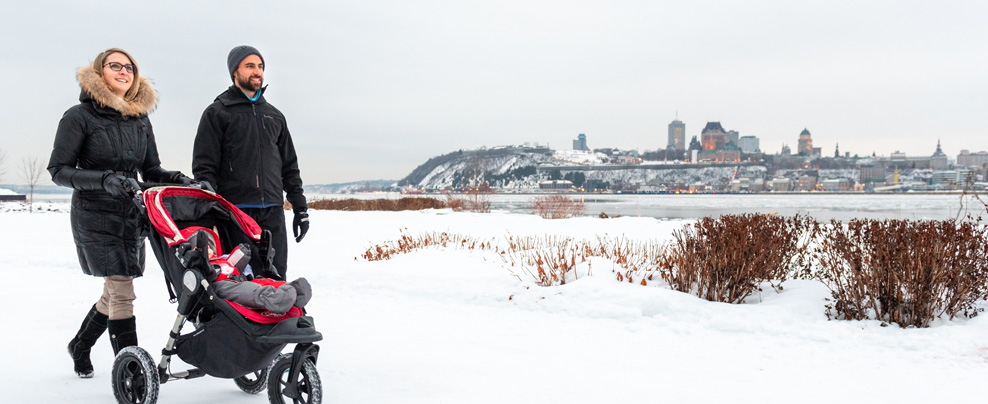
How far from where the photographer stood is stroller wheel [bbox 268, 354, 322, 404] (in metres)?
2.74

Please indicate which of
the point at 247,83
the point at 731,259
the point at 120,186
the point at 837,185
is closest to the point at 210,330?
the point at 120,186

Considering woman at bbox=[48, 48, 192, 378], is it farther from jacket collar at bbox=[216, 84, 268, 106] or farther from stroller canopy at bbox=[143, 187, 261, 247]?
jacket collar at bbox=[216, 84, 268, 106]

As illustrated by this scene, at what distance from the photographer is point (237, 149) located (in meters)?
3.90

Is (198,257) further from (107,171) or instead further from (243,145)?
(243,145)

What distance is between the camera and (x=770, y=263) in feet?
18.5

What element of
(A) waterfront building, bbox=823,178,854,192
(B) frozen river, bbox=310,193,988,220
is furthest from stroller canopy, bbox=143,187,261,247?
(A) waterfront building, bbox=823,178,854,192

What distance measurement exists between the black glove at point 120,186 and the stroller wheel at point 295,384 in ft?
4.00

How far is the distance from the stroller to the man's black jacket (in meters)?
0.59

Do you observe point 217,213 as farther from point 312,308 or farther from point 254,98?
point 312,308

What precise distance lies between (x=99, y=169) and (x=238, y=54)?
3.62 feet

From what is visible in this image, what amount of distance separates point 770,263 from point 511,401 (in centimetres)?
353

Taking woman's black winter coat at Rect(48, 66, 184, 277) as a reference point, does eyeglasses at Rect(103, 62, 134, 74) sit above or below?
above

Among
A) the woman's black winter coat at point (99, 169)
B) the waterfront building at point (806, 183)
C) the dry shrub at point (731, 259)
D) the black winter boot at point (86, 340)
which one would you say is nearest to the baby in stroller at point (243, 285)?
the woman's black winter coat at point (99, 169)

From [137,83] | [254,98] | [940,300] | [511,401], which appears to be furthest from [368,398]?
[940,300]
